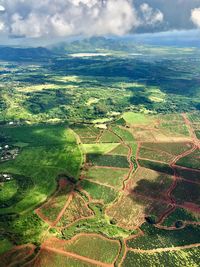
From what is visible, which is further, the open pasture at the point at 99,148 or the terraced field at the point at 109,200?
the open pasture at the point at 99,148

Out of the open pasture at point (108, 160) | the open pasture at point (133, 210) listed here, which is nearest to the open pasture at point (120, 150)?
the open pasture at point (108, 160)

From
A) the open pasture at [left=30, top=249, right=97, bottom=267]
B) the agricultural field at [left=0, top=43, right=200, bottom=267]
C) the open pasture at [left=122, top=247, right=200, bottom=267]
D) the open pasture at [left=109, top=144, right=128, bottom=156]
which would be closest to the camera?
the open pasture at [left=30, top=249, right=97, bottom=267]

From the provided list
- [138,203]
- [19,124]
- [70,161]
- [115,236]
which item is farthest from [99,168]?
[19,124]

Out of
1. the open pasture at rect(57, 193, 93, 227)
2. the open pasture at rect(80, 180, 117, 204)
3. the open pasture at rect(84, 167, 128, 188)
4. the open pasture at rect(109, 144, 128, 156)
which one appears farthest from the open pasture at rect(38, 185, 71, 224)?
the open pasture at rect(109, 144, 128, 156)

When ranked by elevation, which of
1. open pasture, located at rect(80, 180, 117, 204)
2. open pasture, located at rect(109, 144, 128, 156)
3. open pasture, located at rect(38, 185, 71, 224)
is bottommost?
open pasture, located at rect(109, 144, 128, 156)

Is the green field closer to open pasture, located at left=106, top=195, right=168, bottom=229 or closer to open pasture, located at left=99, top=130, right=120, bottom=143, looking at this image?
open pasture, located at left=106, top=195, right=168, bottom=229

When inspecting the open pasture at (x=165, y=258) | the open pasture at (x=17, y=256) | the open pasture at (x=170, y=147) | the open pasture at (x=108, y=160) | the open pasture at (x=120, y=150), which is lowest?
the open pasture at (x=170, y=147)

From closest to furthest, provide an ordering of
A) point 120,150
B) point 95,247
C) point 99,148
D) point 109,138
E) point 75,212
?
point 95,247 < point 75,212 < point 120,150 < point 99,148 < point 109,138

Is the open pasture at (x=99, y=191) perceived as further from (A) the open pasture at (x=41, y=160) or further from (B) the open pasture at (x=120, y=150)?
(B) the open pasture at (x=120, y=150)

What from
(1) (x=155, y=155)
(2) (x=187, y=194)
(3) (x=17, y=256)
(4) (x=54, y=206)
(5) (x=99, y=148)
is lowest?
(2) (x=187, y=194)

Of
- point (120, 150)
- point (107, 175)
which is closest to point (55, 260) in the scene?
point (107, 175)

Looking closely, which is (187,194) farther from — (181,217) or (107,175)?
(107,175)

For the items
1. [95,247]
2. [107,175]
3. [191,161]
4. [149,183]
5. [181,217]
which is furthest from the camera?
[191,161]
